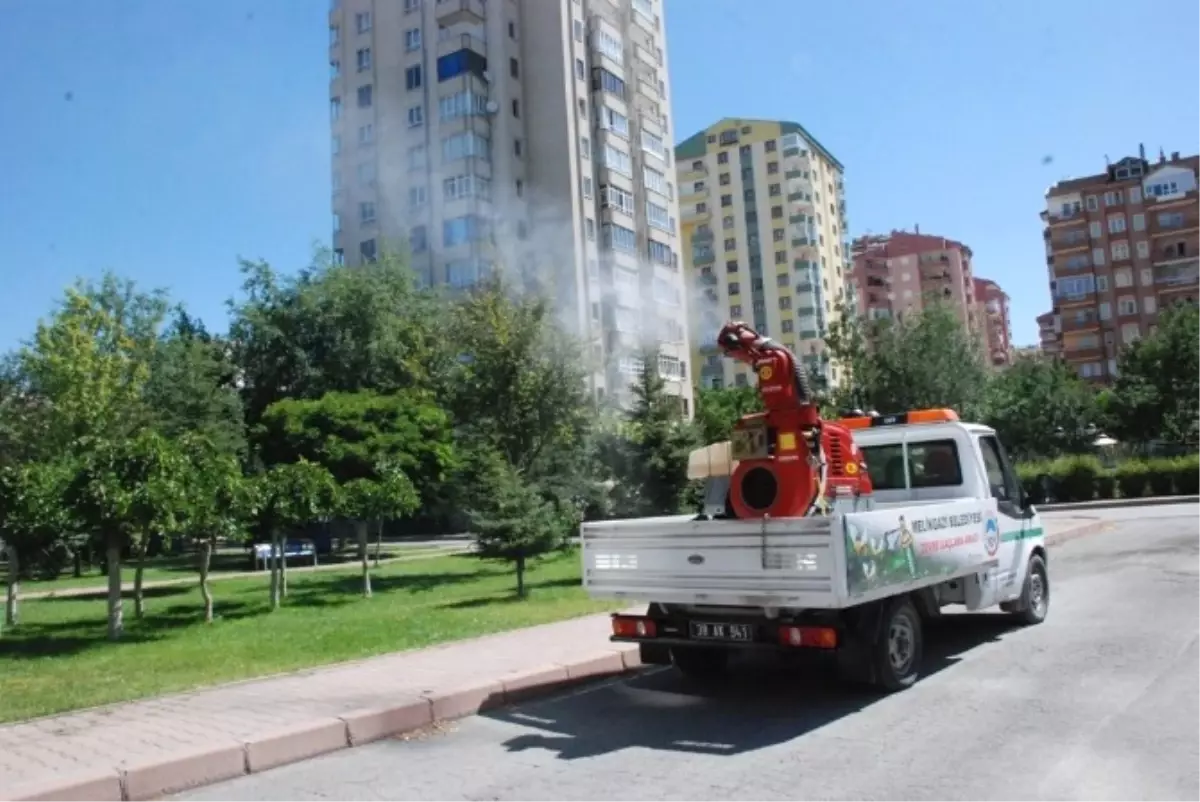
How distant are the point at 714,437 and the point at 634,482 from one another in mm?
3008

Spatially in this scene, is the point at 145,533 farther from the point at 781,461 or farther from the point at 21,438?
the point at 21,438

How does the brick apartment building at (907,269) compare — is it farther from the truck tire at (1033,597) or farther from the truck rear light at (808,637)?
the truck rear light at (808,637)

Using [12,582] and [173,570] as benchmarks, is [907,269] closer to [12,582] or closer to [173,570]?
[173,570]

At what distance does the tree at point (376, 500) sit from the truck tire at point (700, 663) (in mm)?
10824

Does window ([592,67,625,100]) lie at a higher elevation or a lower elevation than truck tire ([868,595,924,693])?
higher

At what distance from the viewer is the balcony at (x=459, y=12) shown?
55.2 metres

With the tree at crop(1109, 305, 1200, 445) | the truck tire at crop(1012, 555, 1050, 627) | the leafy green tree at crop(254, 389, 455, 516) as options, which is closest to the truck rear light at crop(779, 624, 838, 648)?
the truck tire at crop(1012, 555, 1050, 627)

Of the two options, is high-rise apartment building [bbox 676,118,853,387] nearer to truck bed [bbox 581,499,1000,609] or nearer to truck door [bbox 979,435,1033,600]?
truck door [bbox 979,435,1033,600]

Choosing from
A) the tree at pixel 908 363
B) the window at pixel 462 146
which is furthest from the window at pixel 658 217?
the tree at pixel 908 363

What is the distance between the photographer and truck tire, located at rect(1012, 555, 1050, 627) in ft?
32.3

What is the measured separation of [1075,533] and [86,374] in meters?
30.7

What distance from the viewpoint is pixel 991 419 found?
1725 inches

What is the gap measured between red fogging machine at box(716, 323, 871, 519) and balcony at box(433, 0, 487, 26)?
52.7 m

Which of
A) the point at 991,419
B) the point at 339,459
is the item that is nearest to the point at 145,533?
the point at 339,459
